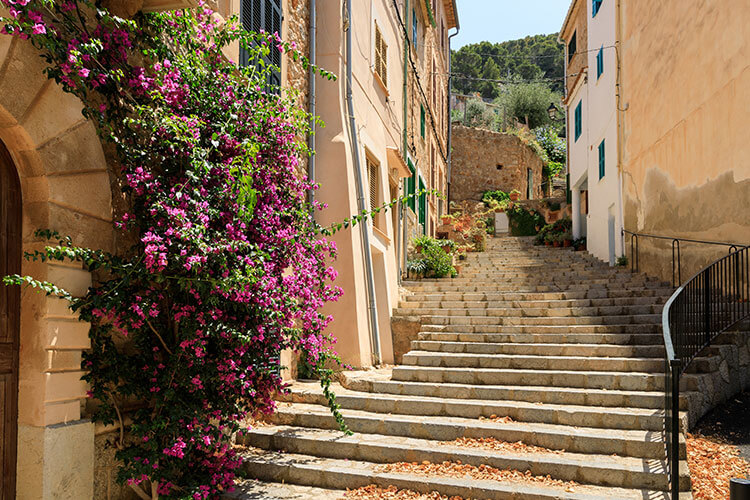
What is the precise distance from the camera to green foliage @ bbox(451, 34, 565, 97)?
59969 millimetres

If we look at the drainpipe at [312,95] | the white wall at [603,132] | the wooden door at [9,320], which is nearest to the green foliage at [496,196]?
the white wall at [603,132]

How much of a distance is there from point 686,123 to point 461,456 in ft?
23.9

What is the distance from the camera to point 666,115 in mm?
10734

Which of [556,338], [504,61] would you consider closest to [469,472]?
[556,338]

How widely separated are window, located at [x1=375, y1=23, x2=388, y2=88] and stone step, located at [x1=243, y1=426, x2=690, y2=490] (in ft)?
23.8

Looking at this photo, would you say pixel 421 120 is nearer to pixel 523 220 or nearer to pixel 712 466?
pixel 523 220

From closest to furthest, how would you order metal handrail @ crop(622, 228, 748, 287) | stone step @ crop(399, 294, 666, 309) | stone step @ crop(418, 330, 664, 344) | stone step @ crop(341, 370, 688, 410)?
stone step @ crop(341, 370, 688, 410) → stone step @ crop(418, 330, 664, 344) → metal handrail @ crop(622, 228, 748, 287) → stone step @ crop(399, 294, 666, 309)

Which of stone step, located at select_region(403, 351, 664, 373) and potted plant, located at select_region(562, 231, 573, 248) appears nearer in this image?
stone step, located at select_region(403, 351, 664, 373)

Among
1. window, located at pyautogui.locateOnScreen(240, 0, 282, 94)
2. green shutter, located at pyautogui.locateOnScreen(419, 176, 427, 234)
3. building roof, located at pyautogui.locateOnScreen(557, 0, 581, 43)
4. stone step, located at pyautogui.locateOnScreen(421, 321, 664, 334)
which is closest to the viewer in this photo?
window, located at pyautogui.locateOnScreen(240, 0, 282, 94)

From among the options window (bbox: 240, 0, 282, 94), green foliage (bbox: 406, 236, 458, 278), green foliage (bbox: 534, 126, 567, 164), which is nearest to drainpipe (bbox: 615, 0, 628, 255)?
green foliage (bbox: 406, 236, 458, 278)

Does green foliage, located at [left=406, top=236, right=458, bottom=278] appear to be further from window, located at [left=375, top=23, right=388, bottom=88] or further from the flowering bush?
the flowering bush

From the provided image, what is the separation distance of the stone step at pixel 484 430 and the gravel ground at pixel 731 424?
2.34ft

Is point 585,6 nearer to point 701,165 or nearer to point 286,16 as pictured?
point 701,165

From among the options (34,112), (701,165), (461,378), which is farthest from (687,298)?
(34,112)
